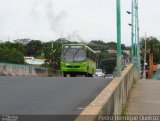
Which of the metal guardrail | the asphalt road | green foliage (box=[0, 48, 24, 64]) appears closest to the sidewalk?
the asphalt road

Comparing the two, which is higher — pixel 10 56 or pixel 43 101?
pixel 10 56

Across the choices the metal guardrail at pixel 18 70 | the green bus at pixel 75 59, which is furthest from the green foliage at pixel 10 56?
the green bus at pixel 75 59

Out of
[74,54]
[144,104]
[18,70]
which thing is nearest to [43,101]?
[144,104]

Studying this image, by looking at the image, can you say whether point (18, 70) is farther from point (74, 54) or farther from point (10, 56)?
point (10, 56)

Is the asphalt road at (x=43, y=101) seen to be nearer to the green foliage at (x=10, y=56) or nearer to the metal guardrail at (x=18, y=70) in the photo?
the metal guardrail at (x=18, y=70)

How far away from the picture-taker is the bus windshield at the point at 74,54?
51.2 metres

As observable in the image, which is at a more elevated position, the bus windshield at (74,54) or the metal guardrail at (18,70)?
the bus windshield at (74,54)

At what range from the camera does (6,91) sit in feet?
64.0

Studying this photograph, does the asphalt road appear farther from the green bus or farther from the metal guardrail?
the green bus

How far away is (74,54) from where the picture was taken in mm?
51906

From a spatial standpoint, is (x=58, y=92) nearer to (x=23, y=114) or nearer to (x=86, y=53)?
(x=23, y=114)

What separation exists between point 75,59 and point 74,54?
0.56 metres

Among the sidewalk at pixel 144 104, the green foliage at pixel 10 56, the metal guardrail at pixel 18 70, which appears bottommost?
the sidewalk at pixel 144 104

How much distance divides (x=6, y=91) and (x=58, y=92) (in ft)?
6.37
